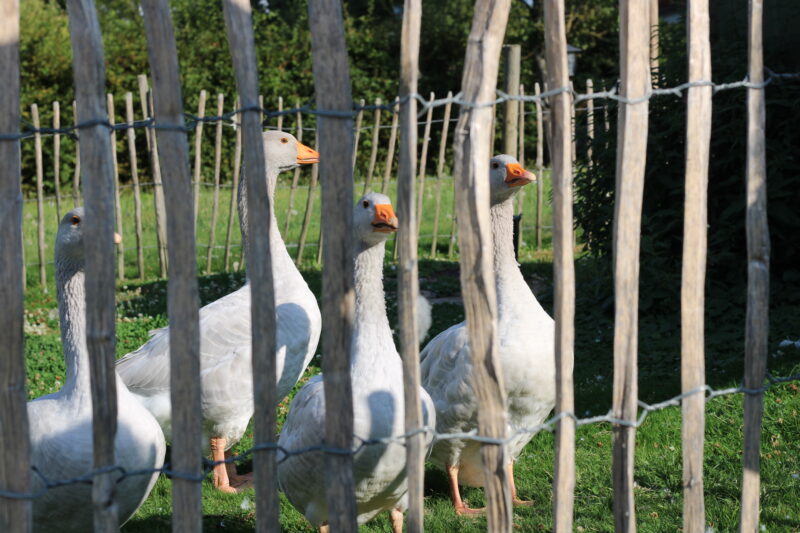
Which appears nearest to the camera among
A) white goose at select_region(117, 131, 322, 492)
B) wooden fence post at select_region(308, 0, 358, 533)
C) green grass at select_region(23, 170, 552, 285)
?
wooden fence post at select_region(308, 0, 358, 533)

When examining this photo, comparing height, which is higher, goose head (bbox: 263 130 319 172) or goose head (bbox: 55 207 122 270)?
goose head (bbox: 263 130 319 172)

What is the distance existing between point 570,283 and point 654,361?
4396 mm

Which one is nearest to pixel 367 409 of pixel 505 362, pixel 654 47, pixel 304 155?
pixel 505 362

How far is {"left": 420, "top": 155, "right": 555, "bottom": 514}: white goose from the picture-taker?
15.5ft

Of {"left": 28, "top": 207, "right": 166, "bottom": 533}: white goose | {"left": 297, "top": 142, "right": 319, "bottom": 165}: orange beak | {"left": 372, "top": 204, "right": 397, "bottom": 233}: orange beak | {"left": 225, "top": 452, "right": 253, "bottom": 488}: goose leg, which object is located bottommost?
{"left": 225, "top": 452, "right": 253, "bottom": 488}: goose leg

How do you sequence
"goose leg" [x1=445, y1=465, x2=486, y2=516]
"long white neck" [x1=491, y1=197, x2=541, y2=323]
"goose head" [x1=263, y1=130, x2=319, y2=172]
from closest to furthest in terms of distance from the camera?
"long white neck" [x1=491, y1=197, x2=541, y2=323] < "goose leg" [x1=445, y1=465, x2=486, y2=516] < "goose head" [x1=263, y1=130, x2=319, y2=172]

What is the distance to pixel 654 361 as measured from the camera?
7.15 meters

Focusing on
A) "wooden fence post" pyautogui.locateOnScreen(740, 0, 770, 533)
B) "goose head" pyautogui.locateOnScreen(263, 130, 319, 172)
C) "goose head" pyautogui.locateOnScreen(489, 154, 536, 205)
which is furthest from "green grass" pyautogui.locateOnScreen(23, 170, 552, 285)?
"wooden fence post" pyautogui.locateOnScreen(740, 0, 770, 533)

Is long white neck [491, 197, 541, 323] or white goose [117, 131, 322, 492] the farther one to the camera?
white goose [117, 131, 322, 492]

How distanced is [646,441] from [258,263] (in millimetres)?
3466

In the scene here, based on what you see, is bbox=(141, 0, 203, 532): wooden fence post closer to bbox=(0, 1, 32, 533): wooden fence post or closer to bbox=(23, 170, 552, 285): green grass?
bbox=(0, 1, 32, 533): wooden fence post

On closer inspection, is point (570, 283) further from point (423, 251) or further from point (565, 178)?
point (423, 251)

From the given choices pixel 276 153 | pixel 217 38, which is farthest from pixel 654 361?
pixel 217 38

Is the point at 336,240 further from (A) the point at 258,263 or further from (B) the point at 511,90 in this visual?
(B) the point at 511,90
